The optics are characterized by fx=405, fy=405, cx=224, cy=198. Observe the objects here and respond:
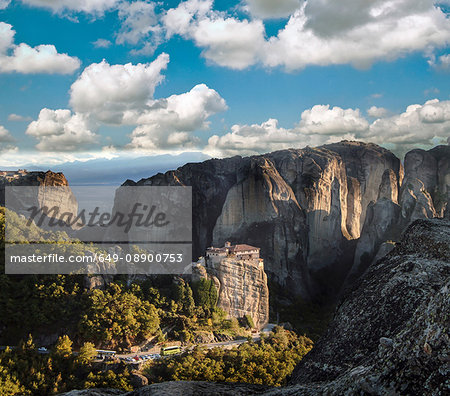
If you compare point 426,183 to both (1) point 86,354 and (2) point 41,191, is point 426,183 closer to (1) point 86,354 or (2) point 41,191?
(2) point 41,191

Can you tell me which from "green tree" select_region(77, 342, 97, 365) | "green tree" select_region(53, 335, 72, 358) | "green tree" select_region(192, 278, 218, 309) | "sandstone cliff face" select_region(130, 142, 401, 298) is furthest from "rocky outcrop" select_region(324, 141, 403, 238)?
"green tree" select_region(53, 335, 72, 358)

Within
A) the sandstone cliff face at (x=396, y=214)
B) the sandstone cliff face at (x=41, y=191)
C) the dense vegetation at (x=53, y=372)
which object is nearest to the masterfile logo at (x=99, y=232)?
the sandstone cliff face at (x=41, y=191)

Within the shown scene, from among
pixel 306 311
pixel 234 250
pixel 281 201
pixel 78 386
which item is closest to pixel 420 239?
pixel 78 386

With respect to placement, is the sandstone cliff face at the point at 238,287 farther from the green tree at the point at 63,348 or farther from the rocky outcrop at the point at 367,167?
the rocky outcrop at the point at 367,167

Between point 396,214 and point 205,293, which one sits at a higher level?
point 396,214

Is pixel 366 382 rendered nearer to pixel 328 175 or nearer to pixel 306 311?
pixel 306 311

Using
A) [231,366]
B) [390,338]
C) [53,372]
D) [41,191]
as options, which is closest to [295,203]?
[41,191]
